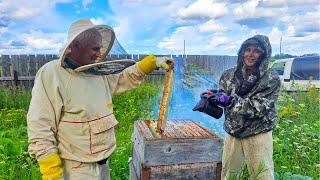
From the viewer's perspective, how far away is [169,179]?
2.65 meters

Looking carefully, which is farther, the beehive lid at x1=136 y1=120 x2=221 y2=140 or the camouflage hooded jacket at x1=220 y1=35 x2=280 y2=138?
the camouflage hooded jacket at x1=220 y1=35 x2=280 y2=138

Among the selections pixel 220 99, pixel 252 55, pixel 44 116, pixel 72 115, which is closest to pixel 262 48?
pixel 252 55

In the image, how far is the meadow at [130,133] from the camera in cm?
446

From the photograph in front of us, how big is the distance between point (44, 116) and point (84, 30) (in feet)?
2.00

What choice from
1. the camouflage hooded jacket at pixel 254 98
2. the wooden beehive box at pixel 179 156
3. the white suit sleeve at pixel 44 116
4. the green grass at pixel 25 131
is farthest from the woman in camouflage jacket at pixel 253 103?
the green grass at pixel 25 131

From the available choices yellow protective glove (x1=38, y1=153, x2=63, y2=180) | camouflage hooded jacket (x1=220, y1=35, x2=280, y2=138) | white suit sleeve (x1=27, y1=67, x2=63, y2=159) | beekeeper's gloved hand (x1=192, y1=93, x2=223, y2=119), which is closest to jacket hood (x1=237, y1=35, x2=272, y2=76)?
camouflage hooded jacket (x1=220, y1=35, x2=280, y2=138)

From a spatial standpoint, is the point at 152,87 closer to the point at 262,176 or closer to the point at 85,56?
the point at 262,176

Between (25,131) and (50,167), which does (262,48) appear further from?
(25,131)

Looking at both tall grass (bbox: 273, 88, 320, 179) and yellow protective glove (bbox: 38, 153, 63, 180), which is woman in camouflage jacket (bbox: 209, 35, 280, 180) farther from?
yellow protective glove (bbox: 38, 153, 63, 180)

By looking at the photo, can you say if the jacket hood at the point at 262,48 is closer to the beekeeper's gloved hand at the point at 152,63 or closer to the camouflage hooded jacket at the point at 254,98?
the camouflage hooded jacket at the point at 254,98

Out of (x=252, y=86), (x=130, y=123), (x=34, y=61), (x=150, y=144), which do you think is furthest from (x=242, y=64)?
(x=34, y=61)

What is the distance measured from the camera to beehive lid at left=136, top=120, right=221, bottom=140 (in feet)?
8.84

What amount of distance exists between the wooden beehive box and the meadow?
52 cm

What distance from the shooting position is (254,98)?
331 cm
